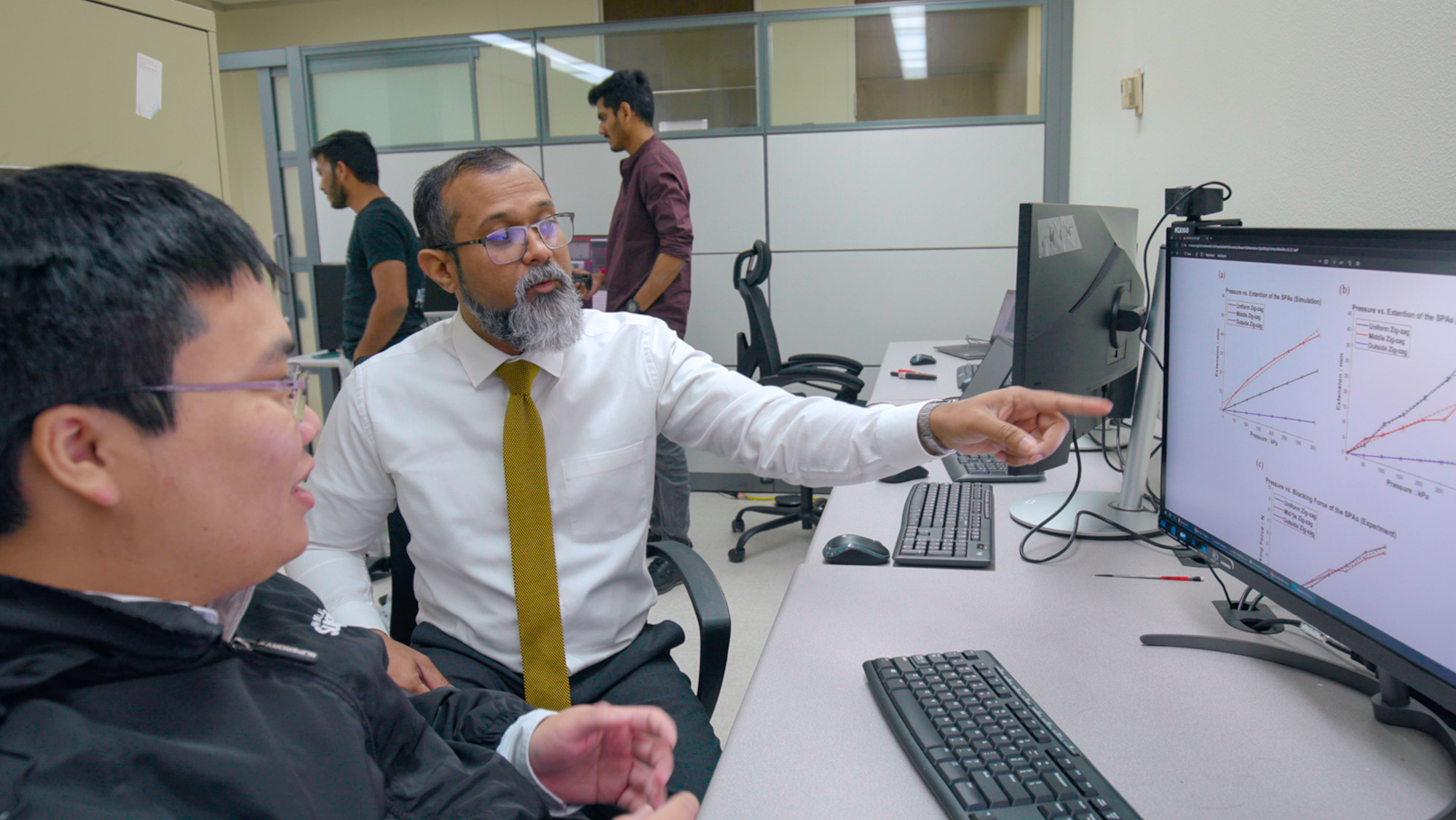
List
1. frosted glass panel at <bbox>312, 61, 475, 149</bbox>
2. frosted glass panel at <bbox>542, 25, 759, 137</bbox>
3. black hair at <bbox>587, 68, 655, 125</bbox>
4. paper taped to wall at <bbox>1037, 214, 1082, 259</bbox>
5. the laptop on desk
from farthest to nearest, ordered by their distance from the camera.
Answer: frosted glass panel at <bbox>312, 61, 475, 149</bbox>, frosted glass panel at <bbox>542, 25, 759, 137</bbox>, black hair at <bbox>587, 68, 655, 125</bbox>, the laptop on desk, paper taped to wall at <bbox>1037, 214, 1082, 259</bbox>

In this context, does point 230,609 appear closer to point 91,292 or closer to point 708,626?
point 91,292

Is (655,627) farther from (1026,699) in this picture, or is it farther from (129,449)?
(129,449)

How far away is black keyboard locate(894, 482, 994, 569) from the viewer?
3.83ft

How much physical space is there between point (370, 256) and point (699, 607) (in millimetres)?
1967

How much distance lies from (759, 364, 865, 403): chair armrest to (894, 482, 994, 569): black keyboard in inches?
55.2

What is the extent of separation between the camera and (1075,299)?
1.24 metres

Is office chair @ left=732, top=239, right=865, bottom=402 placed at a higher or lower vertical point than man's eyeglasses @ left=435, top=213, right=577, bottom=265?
lower

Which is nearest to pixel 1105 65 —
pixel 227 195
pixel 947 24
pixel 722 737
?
pixel 947 24

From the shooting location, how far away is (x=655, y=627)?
133cm

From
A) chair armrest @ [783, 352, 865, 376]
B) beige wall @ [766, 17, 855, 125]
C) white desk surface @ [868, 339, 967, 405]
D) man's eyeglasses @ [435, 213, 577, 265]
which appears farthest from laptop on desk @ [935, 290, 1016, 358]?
man's eyeglasses @ [435, 213, 577, 265]

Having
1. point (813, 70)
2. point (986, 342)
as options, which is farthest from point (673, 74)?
point (986, 342)

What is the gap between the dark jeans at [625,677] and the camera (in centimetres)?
119

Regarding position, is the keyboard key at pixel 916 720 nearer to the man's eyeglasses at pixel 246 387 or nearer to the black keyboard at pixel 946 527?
the black keyboard at pixel 946 527

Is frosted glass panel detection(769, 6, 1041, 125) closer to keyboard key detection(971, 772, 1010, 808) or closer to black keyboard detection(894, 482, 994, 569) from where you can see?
black keyboard detection(894, 482, 994, 569)
